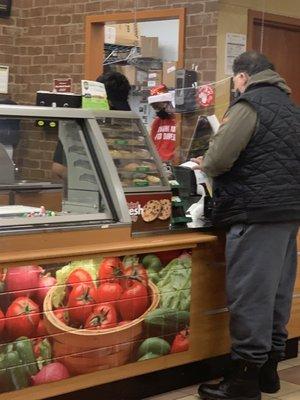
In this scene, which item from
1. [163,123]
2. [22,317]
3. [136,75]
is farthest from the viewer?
[136,75]

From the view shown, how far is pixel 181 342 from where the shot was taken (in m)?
3.62

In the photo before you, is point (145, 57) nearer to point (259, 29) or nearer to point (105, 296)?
point (259, 29)

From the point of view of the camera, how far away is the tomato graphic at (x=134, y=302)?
10.9 ft

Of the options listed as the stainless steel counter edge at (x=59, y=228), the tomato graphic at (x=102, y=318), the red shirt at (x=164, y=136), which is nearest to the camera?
the stainless steel counter edge at (x=59, y=228)

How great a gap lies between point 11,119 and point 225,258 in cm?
123

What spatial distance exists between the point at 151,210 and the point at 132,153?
1.03 feet

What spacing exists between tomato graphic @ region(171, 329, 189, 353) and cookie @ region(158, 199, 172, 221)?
55 cm

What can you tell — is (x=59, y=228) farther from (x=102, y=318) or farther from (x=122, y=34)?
(x=122, y=34)

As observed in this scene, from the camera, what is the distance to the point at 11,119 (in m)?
3.31

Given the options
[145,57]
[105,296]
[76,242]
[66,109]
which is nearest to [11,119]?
[66,109]

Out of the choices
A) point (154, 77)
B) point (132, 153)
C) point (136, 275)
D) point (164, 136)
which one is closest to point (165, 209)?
point (132, 153)

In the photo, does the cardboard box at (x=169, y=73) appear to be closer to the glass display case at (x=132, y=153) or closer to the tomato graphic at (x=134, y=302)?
the glass display case at (x=132, y=153)

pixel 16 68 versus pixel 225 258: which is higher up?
pixel 16 68

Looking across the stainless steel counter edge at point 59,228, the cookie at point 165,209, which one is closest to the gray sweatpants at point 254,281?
the cookie at point 165,209
